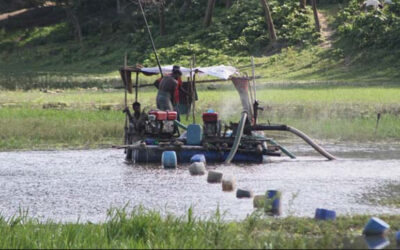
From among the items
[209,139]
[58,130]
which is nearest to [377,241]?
[209,139]

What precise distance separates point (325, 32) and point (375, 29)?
13.2ft

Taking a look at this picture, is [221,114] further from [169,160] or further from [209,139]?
[169,160]

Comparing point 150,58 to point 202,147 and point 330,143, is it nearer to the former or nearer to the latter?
point 330,143

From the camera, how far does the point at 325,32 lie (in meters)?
44.7

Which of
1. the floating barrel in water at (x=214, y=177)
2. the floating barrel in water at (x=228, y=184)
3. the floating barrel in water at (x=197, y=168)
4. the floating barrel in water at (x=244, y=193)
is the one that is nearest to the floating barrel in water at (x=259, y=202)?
the floating barrel in water at (x=244, y=193)

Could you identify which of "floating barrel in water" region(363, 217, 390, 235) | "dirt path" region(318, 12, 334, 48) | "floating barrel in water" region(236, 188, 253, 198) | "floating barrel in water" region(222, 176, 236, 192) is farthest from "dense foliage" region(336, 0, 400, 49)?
"floating barrel in water" region(363, 217, 390, 235)

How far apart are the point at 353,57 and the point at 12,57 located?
77.7 ft

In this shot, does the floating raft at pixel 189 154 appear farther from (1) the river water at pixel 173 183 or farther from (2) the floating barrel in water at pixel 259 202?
(2) the floating barrel in water at pixel 259 202

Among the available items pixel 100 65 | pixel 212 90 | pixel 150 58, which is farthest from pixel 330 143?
pixel 100 65

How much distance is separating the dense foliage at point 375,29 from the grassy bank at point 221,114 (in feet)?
24.5

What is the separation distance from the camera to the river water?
13727 millimetres

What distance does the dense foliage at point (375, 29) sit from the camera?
4038 centimetres

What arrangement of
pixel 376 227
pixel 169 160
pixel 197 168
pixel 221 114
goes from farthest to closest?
pixel 221 114
pixel 169 160
pixel 197 168
pixel 376 227

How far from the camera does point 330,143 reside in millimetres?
23250
